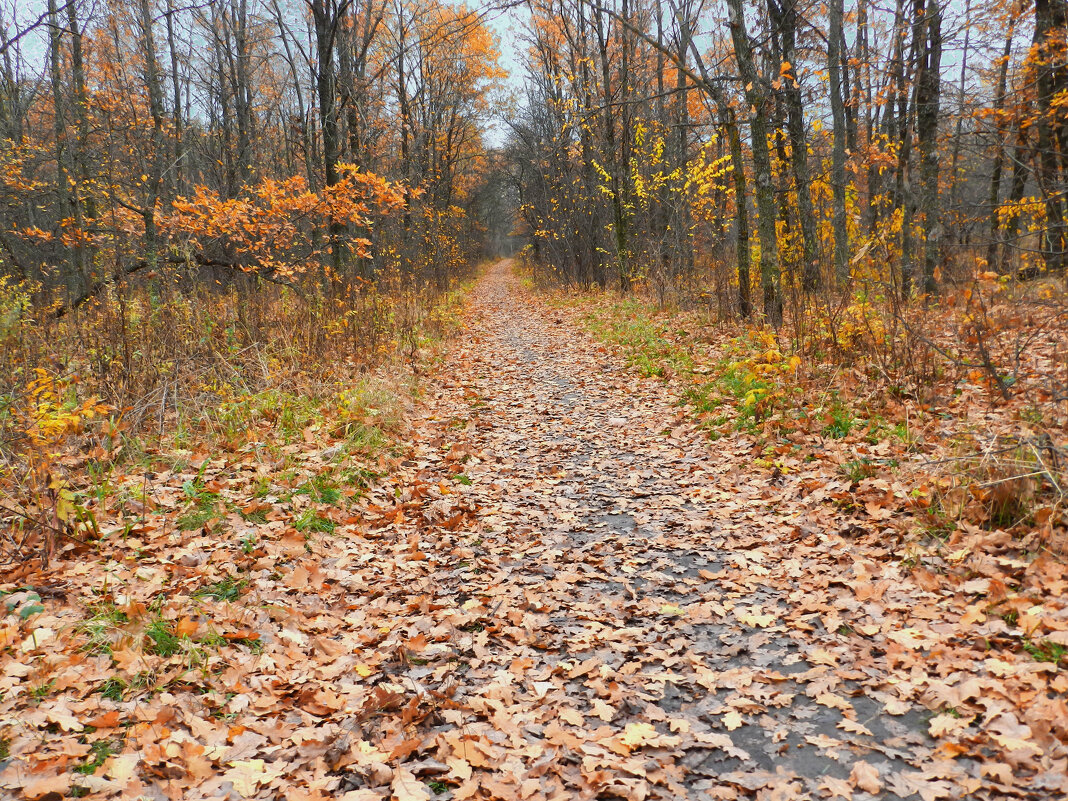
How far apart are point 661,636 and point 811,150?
548 inches

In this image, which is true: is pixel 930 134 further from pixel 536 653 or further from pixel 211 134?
pixel 211 134

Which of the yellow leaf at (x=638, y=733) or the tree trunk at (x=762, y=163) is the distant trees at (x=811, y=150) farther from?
the yellow leaf at (x=638, y=733)

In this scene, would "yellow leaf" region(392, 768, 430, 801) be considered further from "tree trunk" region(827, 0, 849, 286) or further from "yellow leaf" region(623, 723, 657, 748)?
"tree trunk" region(827, 0, 849, 286)

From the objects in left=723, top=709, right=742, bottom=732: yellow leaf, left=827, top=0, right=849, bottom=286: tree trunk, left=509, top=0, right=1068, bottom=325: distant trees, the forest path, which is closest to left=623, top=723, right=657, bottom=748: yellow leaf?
the forest path

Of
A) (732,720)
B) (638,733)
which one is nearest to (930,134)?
(732,720)

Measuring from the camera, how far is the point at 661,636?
11.5 feet

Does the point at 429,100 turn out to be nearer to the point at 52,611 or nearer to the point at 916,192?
the point at 916,192

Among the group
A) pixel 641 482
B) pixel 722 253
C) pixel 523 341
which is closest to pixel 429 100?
pixel 523 341

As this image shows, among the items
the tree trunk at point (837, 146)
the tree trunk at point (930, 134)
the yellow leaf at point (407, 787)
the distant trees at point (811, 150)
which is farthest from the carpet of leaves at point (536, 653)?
Result: the tree trunk at point (837, 146)

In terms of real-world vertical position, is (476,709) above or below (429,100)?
below

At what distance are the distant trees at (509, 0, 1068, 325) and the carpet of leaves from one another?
3636 millimetres

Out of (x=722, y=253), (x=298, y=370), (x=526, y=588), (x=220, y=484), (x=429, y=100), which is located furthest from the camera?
(x=429, y=100)

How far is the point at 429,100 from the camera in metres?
26.0

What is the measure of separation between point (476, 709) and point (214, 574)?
205cm
